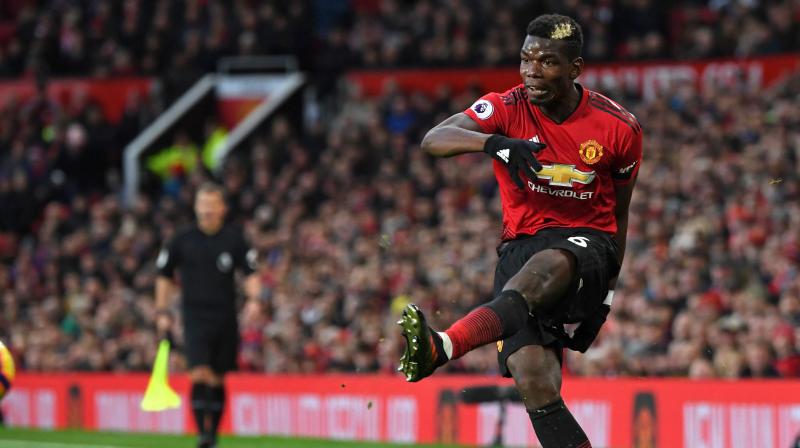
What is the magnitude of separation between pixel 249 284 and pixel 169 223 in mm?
9647

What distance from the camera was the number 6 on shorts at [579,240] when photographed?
740cm

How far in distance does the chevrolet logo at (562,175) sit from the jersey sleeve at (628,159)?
0.84 feet

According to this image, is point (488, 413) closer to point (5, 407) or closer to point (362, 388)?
point (362, 388)

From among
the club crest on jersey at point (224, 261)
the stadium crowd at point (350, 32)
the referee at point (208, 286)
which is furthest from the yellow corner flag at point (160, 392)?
the stadium crowd at point (350, 32)

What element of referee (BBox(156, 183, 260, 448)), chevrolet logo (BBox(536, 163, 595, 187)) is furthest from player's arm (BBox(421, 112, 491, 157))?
referee (BBox(156, 183, 260, 448))

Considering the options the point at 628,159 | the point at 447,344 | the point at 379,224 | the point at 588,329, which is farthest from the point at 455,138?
the point at 379,224

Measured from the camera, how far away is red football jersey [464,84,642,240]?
7.55 m

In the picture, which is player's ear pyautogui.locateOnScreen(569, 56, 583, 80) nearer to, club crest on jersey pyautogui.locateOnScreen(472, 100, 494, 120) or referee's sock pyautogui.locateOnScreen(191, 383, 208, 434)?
club crest on jersey pyautogui.locateOnScreen(472, 100, 494, 120)

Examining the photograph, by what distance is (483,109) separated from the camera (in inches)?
301

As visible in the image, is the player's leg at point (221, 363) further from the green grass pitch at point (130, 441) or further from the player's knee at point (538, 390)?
the player's knee at point (538, 390)

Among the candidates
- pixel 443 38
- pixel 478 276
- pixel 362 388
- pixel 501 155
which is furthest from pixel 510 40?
pixel 501 155

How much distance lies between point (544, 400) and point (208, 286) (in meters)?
6.16

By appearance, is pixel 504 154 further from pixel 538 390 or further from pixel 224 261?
pixel 224 261

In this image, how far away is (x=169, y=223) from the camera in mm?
22500
